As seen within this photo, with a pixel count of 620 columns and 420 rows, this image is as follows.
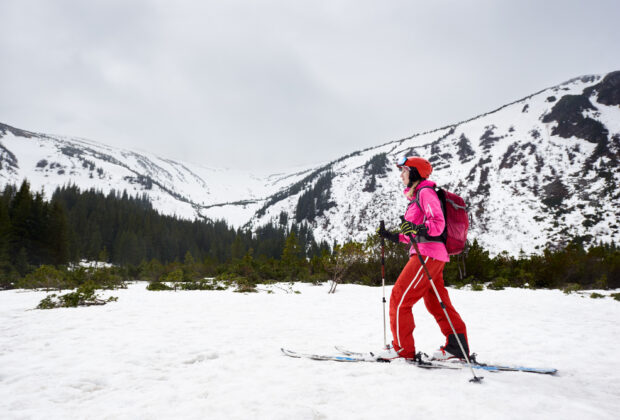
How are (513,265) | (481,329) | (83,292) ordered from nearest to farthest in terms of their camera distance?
(481,329)
(83,292)
(513,265)

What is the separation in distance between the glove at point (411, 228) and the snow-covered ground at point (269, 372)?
1.67 m

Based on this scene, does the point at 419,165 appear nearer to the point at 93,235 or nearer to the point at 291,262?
the point at 291,262

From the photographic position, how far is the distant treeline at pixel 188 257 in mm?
15492

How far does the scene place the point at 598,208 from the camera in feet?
184

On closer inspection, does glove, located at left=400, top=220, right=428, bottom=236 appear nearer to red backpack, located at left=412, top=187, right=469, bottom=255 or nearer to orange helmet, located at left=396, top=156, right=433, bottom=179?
red backpack, located at left=412, top=187, right=469, bottom=255

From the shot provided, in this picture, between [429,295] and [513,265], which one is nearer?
[429,295]

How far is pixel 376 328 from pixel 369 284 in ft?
39.2

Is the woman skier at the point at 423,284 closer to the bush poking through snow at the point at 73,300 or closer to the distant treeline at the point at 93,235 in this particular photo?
the bush poking through snow at the point at 73,300

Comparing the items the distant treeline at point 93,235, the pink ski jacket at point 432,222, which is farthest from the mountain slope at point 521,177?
the pink ski jacket at point 432,222

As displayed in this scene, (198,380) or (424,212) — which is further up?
(424,212)

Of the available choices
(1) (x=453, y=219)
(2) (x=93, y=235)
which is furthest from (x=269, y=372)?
(2) (x=93, y=235)

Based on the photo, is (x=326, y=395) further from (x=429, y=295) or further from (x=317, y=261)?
(x=317, y=261)

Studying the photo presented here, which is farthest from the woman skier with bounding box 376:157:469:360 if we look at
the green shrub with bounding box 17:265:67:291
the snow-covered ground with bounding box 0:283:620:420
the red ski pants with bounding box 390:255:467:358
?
the green shrub with bounding box 17:265:67:291

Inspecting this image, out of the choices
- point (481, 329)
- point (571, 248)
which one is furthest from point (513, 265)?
point (481, 329)
